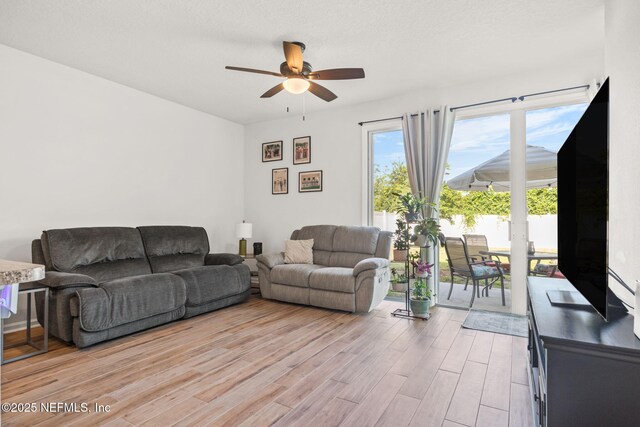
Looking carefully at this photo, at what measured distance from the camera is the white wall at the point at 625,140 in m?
1.62

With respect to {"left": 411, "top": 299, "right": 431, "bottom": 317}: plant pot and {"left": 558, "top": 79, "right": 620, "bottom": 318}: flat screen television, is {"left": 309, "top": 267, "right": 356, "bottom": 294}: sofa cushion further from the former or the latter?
{"left": 558, "top": 79, "right": 620, "bottom": 318}: flat screen television

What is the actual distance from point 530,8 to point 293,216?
388cm

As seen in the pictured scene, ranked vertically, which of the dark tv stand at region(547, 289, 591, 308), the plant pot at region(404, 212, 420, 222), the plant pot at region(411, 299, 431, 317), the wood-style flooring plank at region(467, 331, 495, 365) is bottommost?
the wood-style flooring plank at region(467, 331, 495, 365)

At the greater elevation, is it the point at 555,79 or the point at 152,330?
the point at 555,79

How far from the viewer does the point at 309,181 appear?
17.5 feet

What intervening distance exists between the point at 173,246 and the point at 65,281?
144 cm

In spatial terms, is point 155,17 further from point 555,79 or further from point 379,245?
point 555,79

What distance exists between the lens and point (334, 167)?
512cm

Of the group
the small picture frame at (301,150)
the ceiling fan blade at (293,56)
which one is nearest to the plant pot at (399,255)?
the small picture frame at (301,150)

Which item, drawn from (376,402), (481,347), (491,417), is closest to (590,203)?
(491,417)

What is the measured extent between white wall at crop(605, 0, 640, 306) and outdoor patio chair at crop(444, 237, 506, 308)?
74.9 inches

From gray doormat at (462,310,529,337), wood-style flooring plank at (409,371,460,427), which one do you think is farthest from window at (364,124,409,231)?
wood-style flooring plank at (409,371,460,427)

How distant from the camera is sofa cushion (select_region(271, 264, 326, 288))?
13.5 feet

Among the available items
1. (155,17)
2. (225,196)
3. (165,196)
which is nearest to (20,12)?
(155,17)
